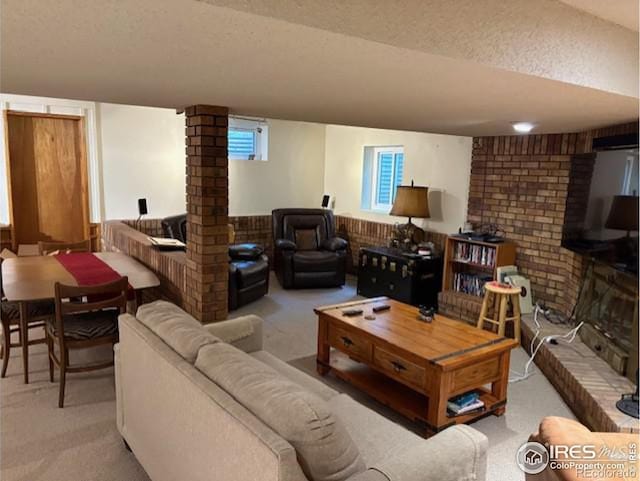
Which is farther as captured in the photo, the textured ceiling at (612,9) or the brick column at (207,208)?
the brick column at (207,208)

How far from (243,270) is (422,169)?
8.11 feet

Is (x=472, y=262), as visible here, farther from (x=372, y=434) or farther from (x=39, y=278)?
(x=39, y=278)

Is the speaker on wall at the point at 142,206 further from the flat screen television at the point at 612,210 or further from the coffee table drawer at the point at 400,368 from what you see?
the flat screen television at the point at 612,210

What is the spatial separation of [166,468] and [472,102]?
2.32 meters

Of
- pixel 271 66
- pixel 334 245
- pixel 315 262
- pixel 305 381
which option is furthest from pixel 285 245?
pixel 271 66

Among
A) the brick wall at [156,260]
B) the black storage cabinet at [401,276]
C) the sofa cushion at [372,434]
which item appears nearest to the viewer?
the sofa cushion at [372,434]

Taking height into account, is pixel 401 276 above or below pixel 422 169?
below

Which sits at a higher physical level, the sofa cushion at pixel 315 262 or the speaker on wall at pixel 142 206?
the speaker on wall at pixel 142 206

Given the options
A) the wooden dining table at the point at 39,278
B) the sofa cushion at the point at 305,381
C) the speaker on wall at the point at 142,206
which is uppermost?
the speaker on wall at the point at 142,206

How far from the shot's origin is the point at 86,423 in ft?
8.68

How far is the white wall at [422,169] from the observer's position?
5.12 meters

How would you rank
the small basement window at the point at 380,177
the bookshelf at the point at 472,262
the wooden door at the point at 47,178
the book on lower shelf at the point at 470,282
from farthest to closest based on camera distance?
the small basement window at the point at 380,177
the wooden door at the point at 47,178
the book on lower shelf at the point at 470,282
the bookshelf at the point at 472,262

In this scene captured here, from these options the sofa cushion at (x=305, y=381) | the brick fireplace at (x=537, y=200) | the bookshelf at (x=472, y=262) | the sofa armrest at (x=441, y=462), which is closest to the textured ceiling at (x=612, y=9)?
the sofa armrest at (x=441, y=462)

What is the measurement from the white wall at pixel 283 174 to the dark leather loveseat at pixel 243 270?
1256 mm
